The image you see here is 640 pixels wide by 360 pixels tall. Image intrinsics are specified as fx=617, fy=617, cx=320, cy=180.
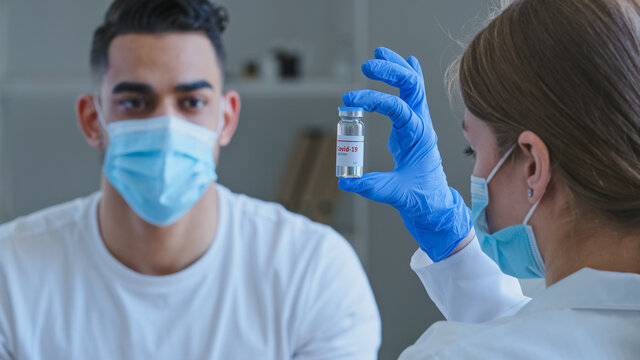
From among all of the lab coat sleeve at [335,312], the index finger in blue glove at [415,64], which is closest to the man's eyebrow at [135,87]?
the lab coat sleeve at [335,312]

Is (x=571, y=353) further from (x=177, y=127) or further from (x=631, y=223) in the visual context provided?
(x=177, y=127)

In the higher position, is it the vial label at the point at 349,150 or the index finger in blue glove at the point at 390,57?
the index finger in blue glove at the point at 390,57

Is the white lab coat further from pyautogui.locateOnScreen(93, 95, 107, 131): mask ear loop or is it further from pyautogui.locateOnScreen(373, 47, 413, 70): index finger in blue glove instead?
pyautogui.locateOnScreen(93, 95, 107, 131): mask ear loop

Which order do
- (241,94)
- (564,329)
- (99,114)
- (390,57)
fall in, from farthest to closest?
(241,94) → (99,114) → (390,57) → (564,329)

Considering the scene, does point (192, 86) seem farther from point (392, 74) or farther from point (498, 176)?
point (498, 176)

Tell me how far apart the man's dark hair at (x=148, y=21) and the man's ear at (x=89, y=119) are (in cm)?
6

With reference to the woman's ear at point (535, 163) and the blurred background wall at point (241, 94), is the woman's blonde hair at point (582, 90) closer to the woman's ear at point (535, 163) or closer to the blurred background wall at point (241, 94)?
the woman's ear at point (535, 163)

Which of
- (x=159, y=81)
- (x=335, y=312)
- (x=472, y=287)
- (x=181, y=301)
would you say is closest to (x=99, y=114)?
(x=159, y=81)

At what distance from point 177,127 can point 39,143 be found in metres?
1.30

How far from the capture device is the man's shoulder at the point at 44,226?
1412 millimetres

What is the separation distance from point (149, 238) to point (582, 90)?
3.25 ft

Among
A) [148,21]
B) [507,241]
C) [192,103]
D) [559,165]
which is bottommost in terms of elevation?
[507,241]

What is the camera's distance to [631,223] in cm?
73

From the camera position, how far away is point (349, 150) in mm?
840
